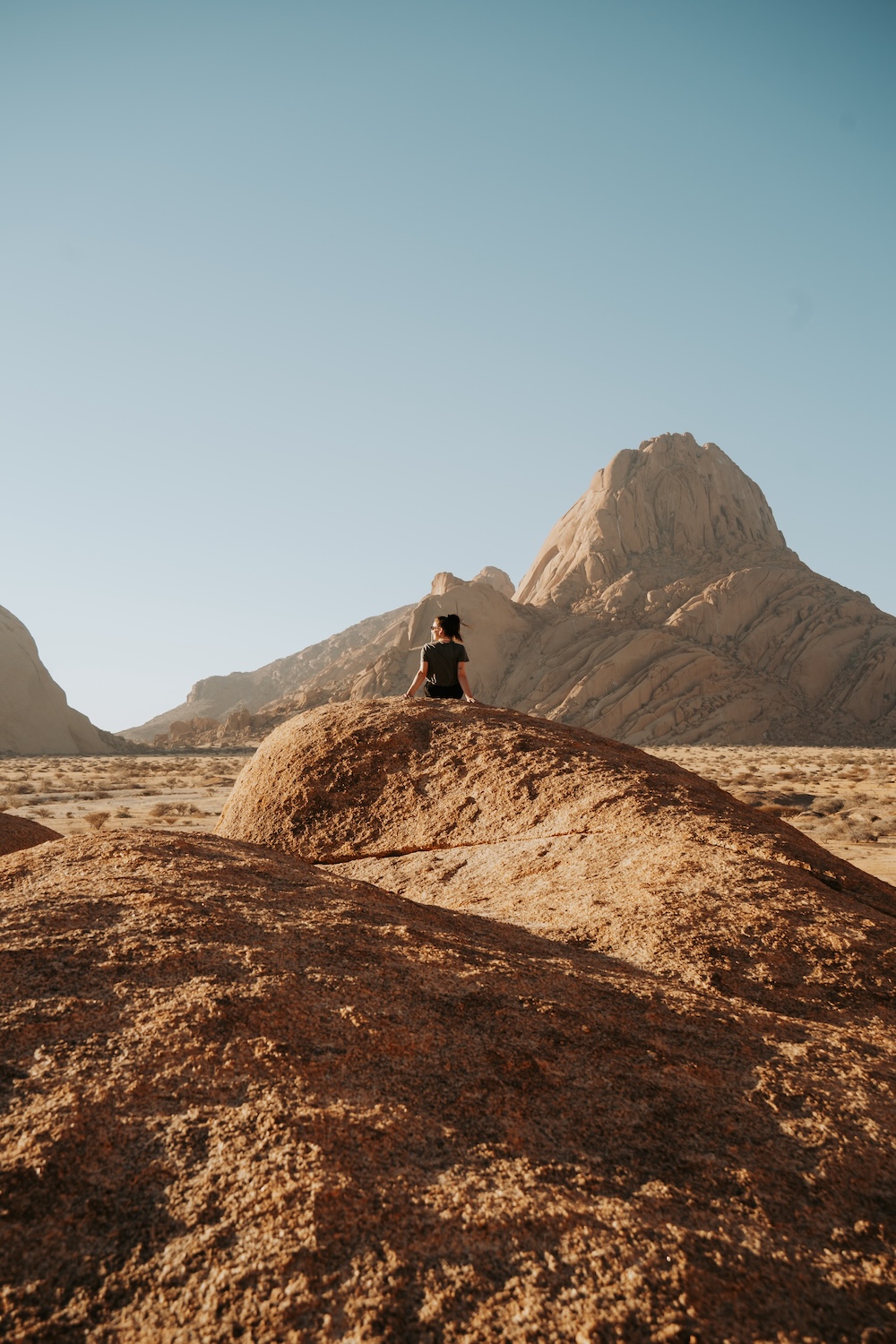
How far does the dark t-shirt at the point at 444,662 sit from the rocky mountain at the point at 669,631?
48.4 meters

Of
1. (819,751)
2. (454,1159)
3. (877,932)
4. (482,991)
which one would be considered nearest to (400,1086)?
(454,1159)

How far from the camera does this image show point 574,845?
493 cm

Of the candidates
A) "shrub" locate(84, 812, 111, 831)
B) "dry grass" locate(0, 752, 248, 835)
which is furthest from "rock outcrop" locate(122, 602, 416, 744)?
"shrub" locate(84, 812, 111, 831)

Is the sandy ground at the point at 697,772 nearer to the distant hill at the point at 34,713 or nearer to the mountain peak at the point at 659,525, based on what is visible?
the distant hill at the point at 34,713

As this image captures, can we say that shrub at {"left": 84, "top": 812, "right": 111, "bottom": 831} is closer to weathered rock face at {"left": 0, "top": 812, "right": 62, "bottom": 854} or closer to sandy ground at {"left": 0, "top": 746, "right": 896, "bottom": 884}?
sandy ground at {"left": 0, "top": 746, "right": 896, "bottom": 884}

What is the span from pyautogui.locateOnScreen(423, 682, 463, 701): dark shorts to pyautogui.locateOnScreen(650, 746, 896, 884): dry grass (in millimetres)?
7097

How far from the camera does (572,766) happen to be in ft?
18.7

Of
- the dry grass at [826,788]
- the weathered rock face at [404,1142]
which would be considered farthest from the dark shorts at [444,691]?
the dry grass at [826,788]

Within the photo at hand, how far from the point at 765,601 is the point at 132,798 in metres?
54.0

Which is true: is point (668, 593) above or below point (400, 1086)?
above

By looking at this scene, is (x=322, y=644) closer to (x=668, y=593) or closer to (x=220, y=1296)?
(x=668, y=593)

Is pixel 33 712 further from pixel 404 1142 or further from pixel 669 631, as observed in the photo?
pixel 404 1142

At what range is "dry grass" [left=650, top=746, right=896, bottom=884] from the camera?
49.8ft

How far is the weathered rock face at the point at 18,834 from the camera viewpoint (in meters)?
8.59
